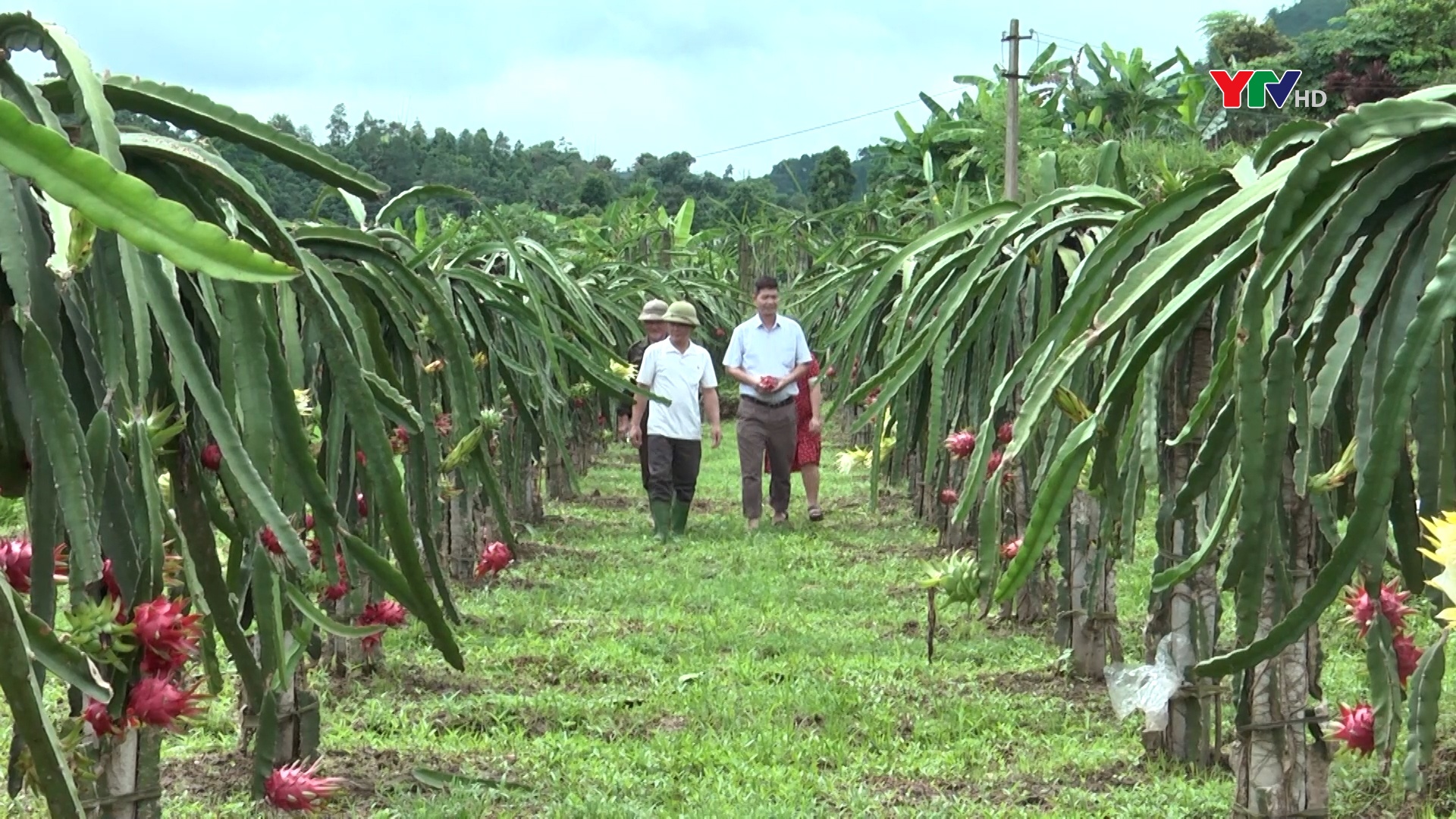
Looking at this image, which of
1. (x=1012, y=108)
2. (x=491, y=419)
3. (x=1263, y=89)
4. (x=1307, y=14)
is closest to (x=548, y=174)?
(x=1263, y=89)

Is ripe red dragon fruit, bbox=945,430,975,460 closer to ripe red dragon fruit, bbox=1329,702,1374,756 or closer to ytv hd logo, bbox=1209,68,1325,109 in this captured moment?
ripe red dragon fruit, bbox=1329,702,1374,756

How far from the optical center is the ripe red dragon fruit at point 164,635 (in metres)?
1.52

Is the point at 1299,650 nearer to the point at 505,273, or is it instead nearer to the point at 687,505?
the point at 505,273

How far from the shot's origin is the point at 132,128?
1903mm

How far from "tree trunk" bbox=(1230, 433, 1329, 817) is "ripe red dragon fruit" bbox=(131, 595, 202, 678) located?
5.41 feet

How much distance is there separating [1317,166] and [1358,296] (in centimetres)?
17

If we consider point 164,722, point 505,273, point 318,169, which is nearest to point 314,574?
point 318,169

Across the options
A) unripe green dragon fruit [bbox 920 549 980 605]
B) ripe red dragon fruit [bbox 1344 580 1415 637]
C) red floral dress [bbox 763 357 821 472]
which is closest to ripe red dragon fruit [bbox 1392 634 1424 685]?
ripe red dragon fruit [bbox 1344 580 1415 637]

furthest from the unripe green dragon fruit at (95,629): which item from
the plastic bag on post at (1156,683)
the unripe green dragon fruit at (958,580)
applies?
the plastic bag on post at (1156,683)

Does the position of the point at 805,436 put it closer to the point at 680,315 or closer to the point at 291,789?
the point at 680,315

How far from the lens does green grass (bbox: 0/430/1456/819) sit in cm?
334

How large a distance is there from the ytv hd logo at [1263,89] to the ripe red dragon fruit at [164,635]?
55.4 ft

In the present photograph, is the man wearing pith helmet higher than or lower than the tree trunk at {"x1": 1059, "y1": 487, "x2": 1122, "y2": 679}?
higher

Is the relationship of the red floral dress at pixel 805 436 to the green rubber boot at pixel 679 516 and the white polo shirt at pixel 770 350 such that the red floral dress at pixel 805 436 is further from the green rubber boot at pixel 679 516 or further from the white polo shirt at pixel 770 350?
the green rubber boot at pixel 679 516
